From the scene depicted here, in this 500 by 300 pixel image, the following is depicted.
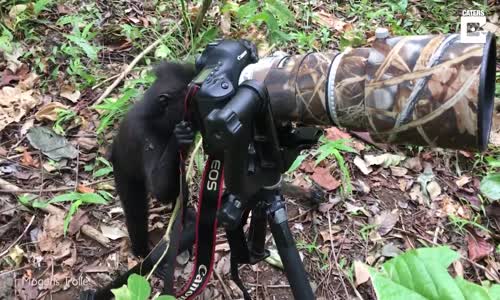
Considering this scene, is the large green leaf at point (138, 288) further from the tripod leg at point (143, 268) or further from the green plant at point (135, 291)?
the tripod leg at point (143, 268)

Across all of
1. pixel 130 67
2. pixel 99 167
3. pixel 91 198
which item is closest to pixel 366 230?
pixel 91 198

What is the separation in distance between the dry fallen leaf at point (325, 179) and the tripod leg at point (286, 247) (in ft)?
3.63

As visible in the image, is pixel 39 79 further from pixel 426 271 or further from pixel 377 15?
pixel 426 271

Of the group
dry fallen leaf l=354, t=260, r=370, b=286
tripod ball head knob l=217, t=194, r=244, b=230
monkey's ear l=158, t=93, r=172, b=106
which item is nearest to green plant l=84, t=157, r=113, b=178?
monkey's ear l=158, t=93, r=172, b=106

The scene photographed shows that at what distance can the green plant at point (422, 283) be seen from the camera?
598mm

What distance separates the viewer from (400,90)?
46.3 inches

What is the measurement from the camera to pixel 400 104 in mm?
1183

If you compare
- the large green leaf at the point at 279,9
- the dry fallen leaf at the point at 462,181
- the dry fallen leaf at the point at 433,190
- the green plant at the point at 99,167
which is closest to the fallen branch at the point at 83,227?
the green plant at the point at 99,167

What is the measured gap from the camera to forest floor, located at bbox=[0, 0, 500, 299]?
230 centimetres

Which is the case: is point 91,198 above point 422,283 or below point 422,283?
below

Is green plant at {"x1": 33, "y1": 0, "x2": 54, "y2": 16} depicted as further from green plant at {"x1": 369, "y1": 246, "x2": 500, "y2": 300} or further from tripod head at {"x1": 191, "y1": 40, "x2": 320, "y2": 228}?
green plant at {"x1": 369, "y1": 246, "x2": 500, "y2": 300}

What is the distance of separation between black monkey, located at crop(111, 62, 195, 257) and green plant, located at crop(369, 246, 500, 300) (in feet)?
4.08

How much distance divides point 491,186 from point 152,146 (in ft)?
4.97

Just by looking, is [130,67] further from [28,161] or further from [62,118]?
[28,161]
